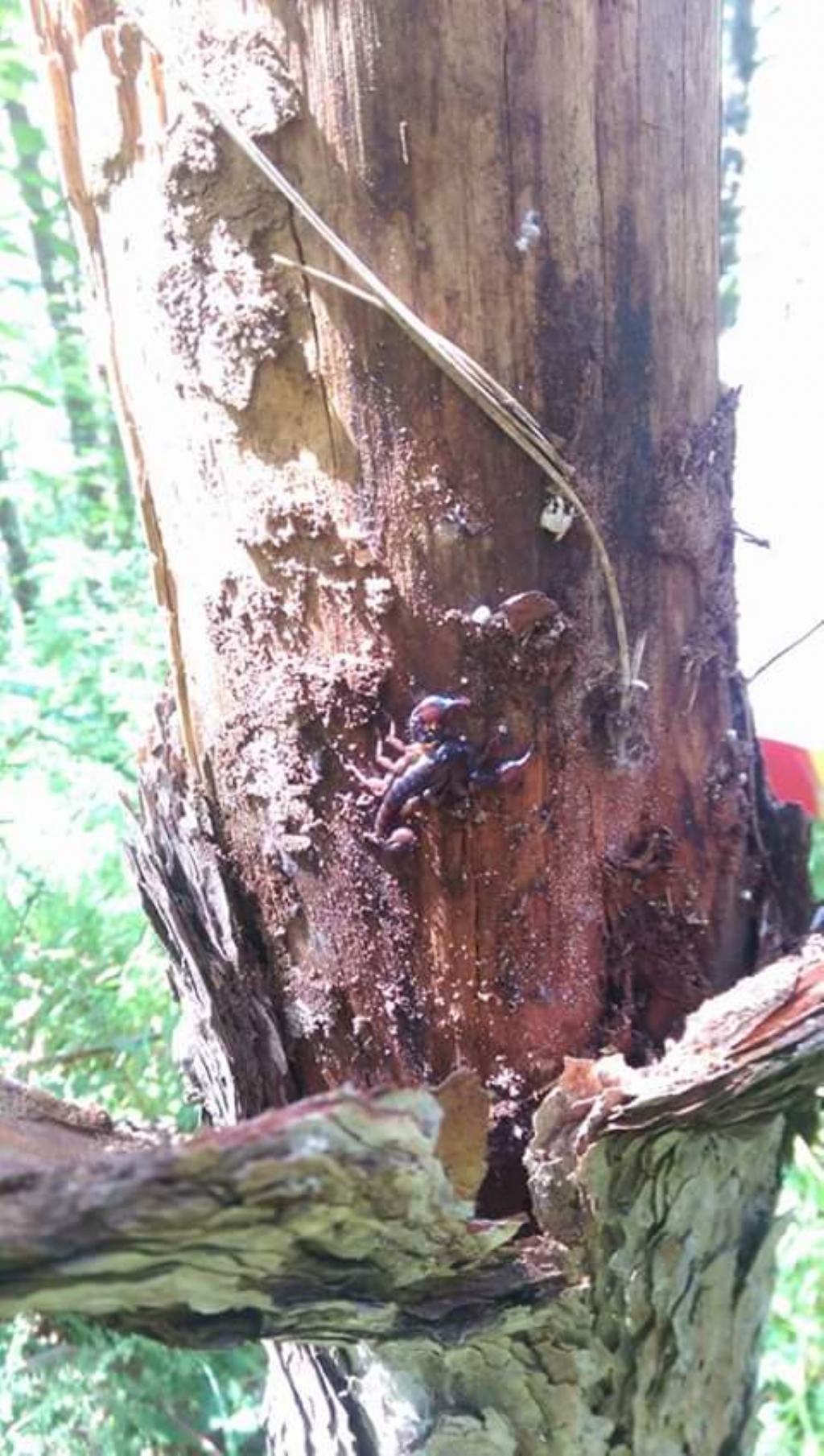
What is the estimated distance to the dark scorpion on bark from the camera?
76 centimetres

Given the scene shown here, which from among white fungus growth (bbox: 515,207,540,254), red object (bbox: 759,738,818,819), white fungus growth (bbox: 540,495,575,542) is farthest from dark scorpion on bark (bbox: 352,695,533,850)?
red object (bbox: 759,738,818,819)

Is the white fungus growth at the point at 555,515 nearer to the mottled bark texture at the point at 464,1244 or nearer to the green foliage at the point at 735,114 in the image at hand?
the mottled bark texture at the point at 464,1244

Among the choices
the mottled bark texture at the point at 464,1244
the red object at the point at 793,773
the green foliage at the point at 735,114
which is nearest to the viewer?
the mottled bark texture at the point at 464,1244

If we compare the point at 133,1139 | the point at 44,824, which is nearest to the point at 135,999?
the point at 44,824

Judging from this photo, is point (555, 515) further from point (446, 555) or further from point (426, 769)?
point (426, 769)

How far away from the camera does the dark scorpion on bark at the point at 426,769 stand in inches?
29.8

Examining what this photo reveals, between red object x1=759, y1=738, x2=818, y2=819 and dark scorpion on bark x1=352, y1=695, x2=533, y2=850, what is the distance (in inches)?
35.3

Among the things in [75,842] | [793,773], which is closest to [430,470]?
[793,773]

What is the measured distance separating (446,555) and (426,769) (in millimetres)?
143

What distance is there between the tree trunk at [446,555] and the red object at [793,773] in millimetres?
732

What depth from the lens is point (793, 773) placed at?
158 centimetres

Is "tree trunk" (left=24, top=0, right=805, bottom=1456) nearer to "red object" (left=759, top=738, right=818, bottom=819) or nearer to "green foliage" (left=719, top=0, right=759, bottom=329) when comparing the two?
"red object" (left=759, top=738, right=818, bottom=819)

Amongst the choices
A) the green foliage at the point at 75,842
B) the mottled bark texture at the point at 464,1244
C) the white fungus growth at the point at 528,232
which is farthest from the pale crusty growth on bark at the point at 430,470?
the green foliage at the point at 75,842

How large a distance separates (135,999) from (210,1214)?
2118 mm
